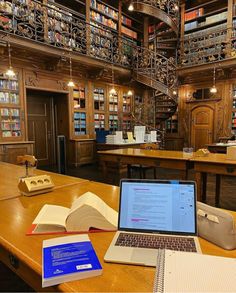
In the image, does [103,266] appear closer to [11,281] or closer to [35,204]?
[35,204]

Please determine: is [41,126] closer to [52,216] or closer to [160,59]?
[160,59]

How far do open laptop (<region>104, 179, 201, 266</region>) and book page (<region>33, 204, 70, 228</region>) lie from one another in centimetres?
30

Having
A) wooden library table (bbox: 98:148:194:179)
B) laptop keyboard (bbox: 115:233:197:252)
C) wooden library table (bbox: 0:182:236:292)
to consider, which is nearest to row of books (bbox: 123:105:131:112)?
wooden library table (bbox: 98:148:194:179)

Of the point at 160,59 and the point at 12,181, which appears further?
the point at 160,59

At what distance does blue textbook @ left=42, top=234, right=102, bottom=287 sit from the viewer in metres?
0.70

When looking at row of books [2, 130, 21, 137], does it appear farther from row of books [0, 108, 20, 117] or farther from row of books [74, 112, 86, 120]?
row of books [74, 112, 86, 120]

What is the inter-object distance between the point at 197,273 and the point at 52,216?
728mm

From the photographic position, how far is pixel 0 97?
5277mm

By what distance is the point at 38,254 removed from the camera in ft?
2.79

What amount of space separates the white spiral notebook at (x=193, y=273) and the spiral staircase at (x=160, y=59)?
676 cm

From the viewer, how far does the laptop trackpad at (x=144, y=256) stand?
0.79 m

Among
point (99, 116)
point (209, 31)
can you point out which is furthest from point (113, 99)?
point (209, 31)

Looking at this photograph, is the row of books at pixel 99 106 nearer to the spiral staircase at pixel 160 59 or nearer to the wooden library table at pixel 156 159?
the spiral staircase at pixel 160 59

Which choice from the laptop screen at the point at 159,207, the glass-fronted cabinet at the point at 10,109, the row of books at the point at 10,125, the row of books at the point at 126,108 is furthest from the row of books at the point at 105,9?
the laptop screen at the point at 159,207
